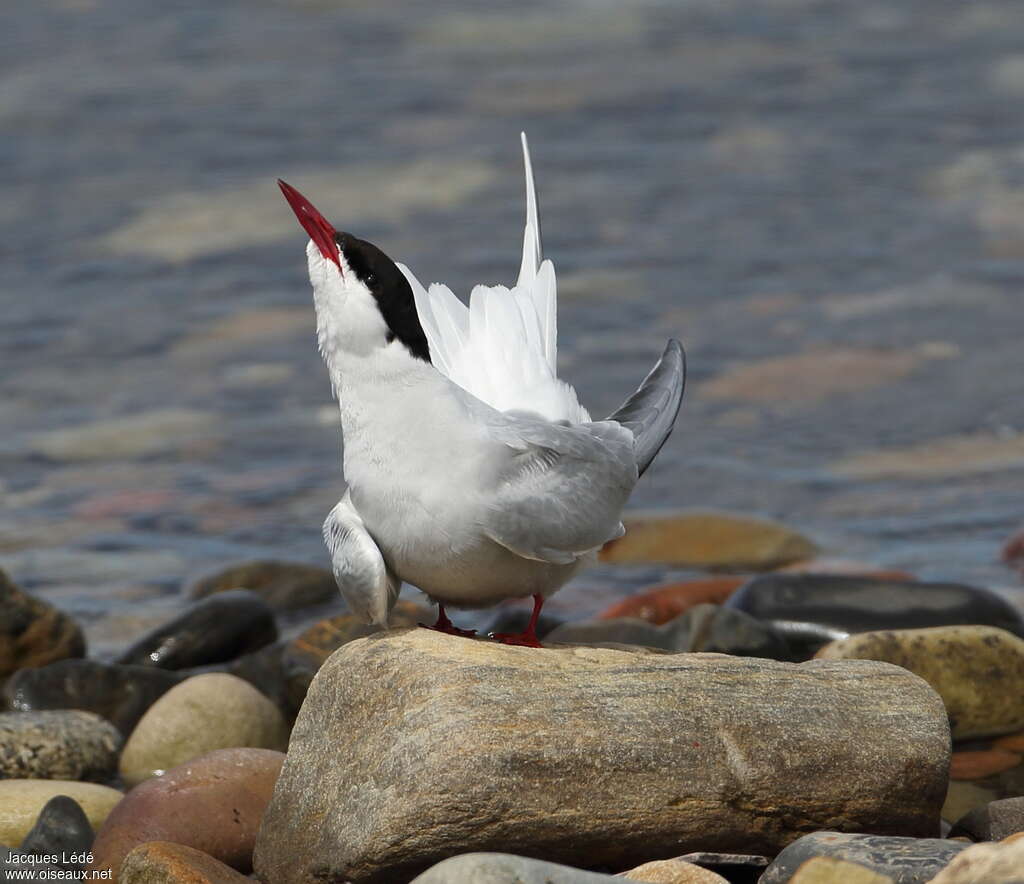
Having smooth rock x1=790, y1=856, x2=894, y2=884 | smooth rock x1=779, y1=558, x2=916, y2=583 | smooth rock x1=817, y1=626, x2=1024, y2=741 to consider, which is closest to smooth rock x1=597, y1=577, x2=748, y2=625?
smooth rock x1=779, y1=558, x2=916, y2=583

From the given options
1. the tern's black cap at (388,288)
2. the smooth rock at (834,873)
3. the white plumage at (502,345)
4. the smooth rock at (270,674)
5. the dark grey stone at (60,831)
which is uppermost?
the tern's black cap at (388,288)

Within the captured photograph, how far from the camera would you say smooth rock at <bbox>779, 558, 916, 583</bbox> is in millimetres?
7775

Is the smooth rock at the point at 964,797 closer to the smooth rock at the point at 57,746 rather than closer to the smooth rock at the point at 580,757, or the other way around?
the smooth rock at the point at 580,757

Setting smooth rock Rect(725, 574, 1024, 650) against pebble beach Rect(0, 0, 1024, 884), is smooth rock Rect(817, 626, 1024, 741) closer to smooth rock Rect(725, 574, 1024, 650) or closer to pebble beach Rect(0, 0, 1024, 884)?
pebble beach Rect(0, 0, 1024, 884)

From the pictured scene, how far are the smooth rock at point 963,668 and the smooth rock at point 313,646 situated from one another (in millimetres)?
1754

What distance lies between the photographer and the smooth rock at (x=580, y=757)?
4230 mm

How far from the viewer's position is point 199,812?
4.98m

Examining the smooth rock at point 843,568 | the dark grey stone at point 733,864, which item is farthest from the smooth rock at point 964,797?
the smooth rock at point 843,568

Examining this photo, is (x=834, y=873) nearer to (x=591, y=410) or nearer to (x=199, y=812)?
(x=199, y=812)

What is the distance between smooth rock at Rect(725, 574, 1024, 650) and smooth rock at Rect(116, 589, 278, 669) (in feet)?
6.81

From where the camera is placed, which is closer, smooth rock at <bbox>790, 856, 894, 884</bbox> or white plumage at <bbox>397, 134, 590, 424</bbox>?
smooth rock at <bbox>790, 856, 894, 884</bbox>

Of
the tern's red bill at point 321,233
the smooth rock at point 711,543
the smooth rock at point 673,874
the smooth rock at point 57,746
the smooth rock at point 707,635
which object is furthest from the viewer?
the smooth rock at point 711,543

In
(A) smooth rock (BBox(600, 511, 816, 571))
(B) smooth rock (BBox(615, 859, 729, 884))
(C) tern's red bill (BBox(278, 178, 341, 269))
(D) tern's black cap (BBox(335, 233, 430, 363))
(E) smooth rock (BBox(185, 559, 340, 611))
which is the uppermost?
(C) tern's red bill (BBox(278, 178, 341, 269))

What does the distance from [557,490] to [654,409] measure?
872mm
